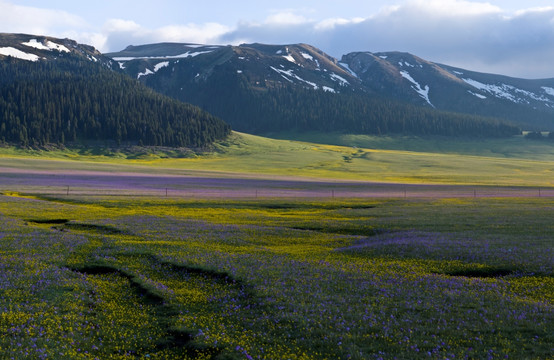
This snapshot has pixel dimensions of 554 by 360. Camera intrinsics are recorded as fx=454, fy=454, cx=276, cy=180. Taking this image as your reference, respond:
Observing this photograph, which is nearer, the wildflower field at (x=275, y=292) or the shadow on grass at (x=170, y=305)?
the shadow on grass at (x=170, y=305)

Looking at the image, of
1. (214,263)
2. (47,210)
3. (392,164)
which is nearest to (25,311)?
(214,263)

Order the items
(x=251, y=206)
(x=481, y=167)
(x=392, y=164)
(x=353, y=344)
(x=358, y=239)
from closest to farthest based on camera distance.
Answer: (x=353, y=344)
(x=358, y=239)
(x=251, y=206)
(x=481, y=167)
(x=392, y=164)

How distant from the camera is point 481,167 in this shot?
6801 inches

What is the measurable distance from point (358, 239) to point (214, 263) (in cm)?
1619

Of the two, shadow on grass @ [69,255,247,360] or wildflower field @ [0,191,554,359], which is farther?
wildflower field @ [0,191,554,359]

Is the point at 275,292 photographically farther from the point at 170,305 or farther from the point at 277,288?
the point at 170,305

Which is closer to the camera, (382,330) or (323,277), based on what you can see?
(382,330)

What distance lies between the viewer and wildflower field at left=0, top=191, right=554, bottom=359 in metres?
15.4

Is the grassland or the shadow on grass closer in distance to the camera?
the shadow on grass

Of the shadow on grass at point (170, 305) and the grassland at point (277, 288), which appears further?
the grassland at point (277, 288)

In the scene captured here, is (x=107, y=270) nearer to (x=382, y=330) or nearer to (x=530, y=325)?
(x=382, y=330)

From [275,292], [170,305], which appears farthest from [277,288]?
[170,305]

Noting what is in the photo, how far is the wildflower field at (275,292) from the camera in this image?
1541 centimetres

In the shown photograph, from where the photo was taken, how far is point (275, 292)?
69.5 ft
